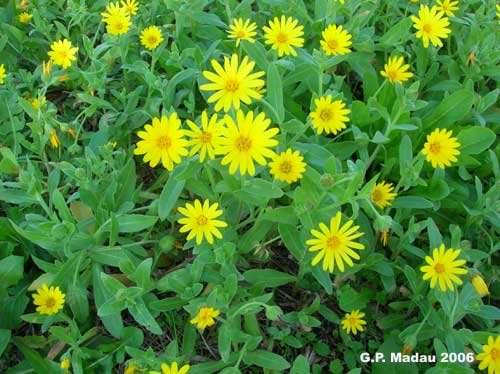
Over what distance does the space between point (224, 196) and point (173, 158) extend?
1.35ft

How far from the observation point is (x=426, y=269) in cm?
181

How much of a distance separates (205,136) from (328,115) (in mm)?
578

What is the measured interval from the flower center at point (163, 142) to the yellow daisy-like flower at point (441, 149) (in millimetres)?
1045

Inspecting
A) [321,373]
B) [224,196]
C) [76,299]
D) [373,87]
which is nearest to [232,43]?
[373,87]

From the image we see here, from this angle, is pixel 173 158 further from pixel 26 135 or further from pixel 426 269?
pixel 26 135

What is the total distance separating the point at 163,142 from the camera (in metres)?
1.75

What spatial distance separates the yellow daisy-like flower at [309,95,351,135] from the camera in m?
1.99

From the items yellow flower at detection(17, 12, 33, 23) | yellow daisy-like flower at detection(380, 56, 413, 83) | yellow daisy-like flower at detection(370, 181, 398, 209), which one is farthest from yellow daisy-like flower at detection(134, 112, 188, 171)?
yellow flower at detection(17, 12, 33, 23)

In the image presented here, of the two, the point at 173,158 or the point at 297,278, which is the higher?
the point at 173,158

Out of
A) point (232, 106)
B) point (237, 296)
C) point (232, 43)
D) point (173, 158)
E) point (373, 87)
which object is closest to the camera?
point (173, 158)

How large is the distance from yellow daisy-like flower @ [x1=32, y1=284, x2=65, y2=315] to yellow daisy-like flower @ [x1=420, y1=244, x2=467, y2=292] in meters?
1.34

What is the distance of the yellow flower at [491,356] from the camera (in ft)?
5.91

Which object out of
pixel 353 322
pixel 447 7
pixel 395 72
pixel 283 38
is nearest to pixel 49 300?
pixel 353 322

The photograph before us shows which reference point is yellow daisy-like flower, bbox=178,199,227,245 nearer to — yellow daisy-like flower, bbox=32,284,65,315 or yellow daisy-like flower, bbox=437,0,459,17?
yellow daisy-like flower, bbox=32,284,65,315
